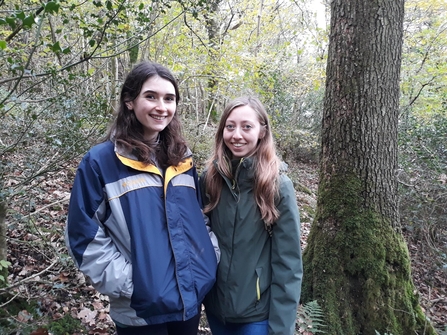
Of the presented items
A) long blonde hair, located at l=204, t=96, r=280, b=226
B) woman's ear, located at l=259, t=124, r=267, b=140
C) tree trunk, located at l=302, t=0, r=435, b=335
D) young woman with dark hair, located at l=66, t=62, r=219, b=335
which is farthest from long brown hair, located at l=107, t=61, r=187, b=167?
tree trunk, located at l=302, t=0, r=435, b=335

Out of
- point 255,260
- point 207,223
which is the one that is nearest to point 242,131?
point 207,223

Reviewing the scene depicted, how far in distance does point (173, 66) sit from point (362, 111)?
18.0 feet

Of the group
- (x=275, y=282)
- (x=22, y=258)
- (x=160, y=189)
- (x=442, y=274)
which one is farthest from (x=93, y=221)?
(x=442, y=274)

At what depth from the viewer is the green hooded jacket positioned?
1.99 m

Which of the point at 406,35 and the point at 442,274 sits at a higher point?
the point at 406,35

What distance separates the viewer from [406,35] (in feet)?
35.3

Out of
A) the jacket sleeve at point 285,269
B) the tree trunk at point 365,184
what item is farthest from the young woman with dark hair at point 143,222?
the tree trunk at point 365,184

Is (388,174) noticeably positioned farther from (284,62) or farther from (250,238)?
(284,62)

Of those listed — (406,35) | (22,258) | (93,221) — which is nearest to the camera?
(93,221)

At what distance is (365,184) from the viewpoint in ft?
10.4

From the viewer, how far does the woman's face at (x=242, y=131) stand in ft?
7.10

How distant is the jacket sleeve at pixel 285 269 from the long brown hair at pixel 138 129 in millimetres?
761

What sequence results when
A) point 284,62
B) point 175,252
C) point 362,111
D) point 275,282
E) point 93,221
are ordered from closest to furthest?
point 93,221, point 175,252, point 275,282, point 362,111, point 284,62

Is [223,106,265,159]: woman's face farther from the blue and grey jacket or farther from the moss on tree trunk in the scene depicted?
the moss on tree trunk
